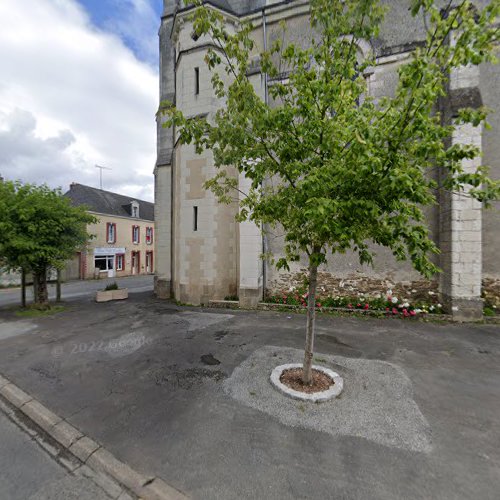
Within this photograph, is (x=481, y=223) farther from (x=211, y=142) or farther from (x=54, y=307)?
(x=54, y=307)

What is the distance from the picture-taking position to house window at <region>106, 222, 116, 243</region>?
23.6 meters

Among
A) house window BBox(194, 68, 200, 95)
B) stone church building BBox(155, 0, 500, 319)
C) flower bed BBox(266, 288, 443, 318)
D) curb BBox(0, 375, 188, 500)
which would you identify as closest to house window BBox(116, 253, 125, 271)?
stone church building BBox(155, 0, 500, 319)

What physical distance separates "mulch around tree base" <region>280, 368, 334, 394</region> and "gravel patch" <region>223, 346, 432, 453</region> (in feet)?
0.79

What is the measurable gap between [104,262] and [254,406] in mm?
23783

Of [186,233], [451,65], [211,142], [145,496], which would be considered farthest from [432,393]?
[186,233]

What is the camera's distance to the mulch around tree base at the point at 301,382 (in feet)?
13.1

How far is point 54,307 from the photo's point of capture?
1010 cm

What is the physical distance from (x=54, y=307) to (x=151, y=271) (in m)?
18.4

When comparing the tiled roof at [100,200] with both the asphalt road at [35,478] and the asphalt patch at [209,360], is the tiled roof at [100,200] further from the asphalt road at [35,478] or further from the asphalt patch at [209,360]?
the asphalt road at [35,478]

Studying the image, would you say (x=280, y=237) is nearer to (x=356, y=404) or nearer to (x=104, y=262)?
(x=356, y=404)

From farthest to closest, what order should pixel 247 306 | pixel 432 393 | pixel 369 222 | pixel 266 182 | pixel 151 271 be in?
pixel 151 271, pixel 266 182, pixel 247 306, pixel 432 393, pixel 369 222

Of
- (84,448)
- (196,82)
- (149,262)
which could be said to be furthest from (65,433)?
(149,262)

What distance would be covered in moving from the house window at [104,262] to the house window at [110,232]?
4.89 feet

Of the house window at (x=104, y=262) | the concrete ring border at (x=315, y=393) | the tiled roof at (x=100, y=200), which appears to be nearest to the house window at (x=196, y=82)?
the concrete ring border at (x=315, y=393)
